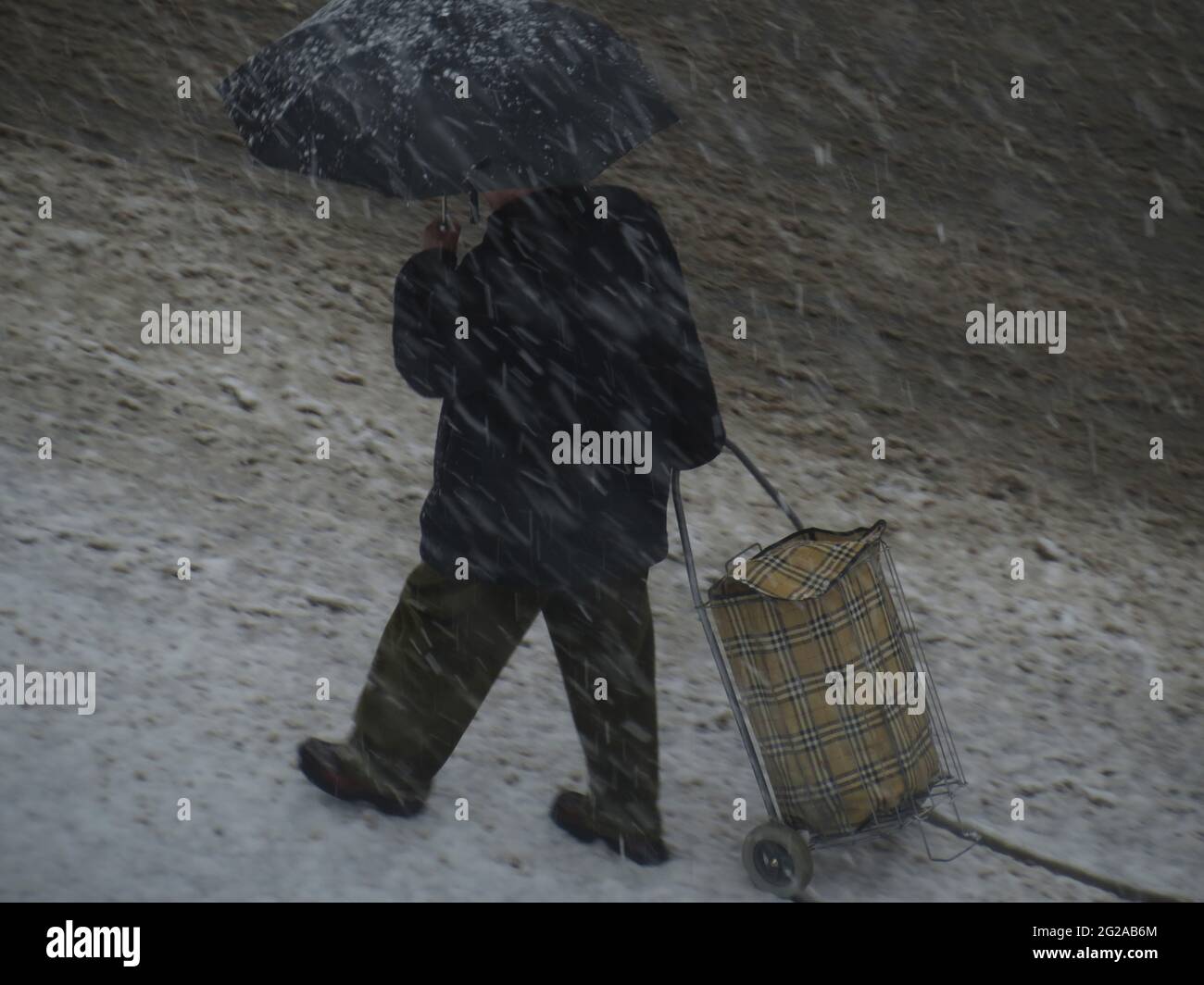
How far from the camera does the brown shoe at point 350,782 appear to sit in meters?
3.83

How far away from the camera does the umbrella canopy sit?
3.31 m

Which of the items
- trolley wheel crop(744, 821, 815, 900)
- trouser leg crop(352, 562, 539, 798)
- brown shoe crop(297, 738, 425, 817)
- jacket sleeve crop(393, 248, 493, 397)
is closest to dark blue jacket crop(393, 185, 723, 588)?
jacket sleeve crop(393, 248, 493, 397)

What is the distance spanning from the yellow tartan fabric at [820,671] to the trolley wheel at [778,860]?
0.06 m

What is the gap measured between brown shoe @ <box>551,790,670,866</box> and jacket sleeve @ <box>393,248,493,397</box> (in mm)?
1319

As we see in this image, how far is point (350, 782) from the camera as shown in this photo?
3.83 metres

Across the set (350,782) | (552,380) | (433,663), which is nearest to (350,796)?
(350,782)

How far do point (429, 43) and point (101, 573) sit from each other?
2.43 metres

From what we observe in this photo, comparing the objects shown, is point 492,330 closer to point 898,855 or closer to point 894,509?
point 898,855

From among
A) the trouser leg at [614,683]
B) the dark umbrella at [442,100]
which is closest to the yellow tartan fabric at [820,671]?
the trouser leg at [614,683]

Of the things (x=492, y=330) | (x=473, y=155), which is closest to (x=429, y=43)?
(x=473, y=155)

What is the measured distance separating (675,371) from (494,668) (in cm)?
96

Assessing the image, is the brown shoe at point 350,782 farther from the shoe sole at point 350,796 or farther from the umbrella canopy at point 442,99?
the umbrella canopy at point 442,99

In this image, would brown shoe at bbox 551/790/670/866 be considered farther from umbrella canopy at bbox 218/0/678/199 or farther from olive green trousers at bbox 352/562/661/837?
umbrella canopy at bbox 218/0/678/199

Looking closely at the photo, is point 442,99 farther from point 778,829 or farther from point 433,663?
point 778,829
